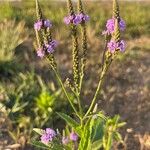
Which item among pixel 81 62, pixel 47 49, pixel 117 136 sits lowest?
pixel 117 136

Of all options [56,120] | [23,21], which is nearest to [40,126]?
[56,120]

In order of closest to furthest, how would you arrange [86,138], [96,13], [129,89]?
[86,138] → [129,89] → [96,13]

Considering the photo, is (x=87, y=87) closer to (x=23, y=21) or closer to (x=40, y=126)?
(x=40, y=126)

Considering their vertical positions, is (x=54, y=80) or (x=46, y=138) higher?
(x=46, y=138)

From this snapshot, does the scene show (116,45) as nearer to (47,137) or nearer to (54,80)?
(47,137)

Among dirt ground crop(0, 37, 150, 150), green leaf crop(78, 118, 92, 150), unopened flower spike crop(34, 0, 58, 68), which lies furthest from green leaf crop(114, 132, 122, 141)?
unopened flower spike crop(34, 0, 58, 68)

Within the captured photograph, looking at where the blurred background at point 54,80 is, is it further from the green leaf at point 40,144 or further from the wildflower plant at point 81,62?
the green leaf at point 40,144

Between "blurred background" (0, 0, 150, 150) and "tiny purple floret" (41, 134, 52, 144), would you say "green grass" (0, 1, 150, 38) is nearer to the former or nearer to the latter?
"blurred background" (0, 0, 150, 150)

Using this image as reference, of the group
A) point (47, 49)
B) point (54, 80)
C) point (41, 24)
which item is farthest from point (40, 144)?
point (54, 80)
